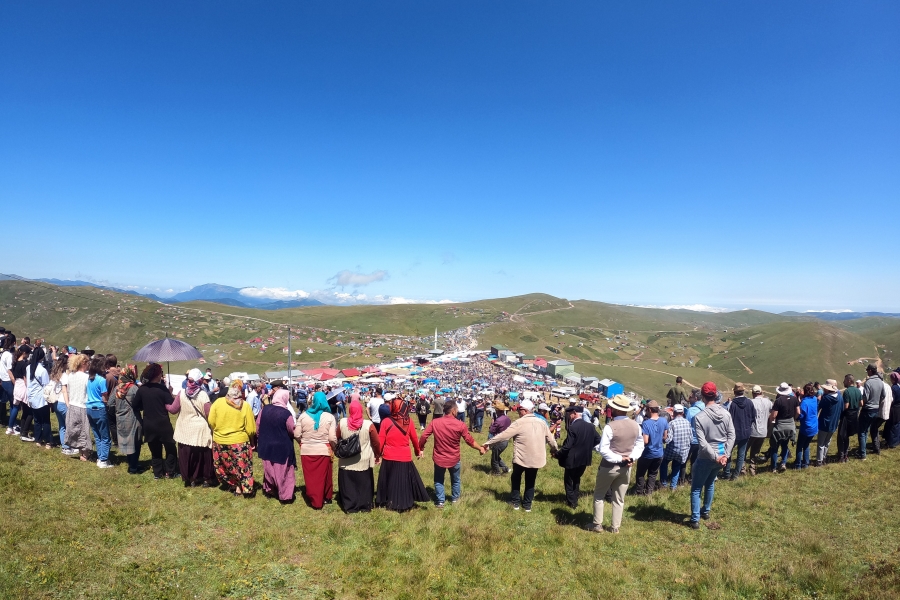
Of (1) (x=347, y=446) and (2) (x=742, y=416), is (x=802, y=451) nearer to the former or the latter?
(2) (x=742, y=416)

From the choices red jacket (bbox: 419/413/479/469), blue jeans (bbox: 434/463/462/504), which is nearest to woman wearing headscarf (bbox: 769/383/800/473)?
red jacket (bbox: 419/413/479/469)

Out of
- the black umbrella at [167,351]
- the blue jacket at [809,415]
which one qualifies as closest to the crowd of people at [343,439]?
the blue jacket at [809,415]

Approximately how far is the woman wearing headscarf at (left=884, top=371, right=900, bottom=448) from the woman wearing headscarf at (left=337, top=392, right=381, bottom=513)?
49.1 ft

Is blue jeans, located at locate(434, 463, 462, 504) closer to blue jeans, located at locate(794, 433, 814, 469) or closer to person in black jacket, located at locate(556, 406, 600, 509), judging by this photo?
person in black jacket, located at locate(556, 406, 600, 509)

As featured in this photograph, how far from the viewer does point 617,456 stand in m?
7.13

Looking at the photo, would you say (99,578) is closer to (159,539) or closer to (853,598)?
(159,539)

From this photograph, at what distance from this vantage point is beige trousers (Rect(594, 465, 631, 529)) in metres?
7.22

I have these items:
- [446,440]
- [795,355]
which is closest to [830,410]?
[446,440]

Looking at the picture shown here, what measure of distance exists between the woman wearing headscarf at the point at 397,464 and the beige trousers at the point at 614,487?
3.43m

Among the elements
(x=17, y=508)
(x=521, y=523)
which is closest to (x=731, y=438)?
(x=521, y=523)

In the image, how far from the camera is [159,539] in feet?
19.7

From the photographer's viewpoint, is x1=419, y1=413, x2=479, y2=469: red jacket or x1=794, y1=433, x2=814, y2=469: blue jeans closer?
x1=419, y1=413, x2=479, y2=469: red jacket

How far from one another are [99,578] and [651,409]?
9.67 meters

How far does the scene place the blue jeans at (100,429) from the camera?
28.6 feet
